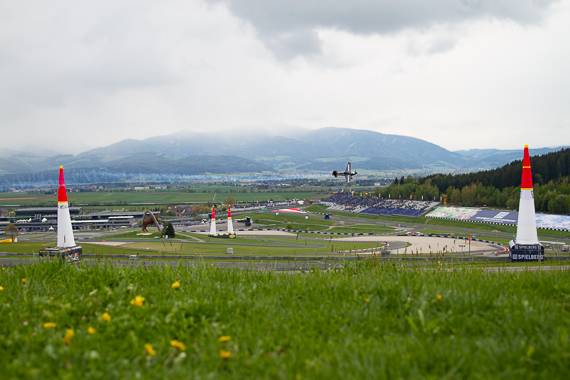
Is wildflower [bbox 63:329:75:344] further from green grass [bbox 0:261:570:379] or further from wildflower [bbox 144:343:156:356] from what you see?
wildflower [bbox 144:343:156:356]

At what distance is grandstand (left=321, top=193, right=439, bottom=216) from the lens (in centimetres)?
10012

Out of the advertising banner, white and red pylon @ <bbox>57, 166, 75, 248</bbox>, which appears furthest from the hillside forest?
A: white and red pylon @ <bbox>57, 166, 75, 248</bbox>

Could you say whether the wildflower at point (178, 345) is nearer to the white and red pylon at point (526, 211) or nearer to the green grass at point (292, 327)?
the green grass at point (292, 327)

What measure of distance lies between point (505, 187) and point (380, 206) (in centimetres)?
3522

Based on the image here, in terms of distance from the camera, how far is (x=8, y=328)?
4.62 meters

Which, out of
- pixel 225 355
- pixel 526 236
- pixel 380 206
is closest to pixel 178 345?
pixel 225 355

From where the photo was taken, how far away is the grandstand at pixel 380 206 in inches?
3942

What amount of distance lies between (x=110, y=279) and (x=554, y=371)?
7.03 meters

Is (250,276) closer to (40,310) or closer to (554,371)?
(40,310)

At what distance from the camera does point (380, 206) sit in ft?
373

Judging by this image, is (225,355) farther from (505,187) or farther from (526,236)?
(505,187)

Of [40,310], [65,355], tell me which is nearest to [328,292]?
[65,355]

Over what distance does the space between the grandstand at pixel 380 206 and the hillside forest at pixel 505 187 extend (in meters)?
6.56

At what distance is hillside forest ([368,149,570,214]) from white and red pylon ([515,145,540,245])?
63514 millimetres
